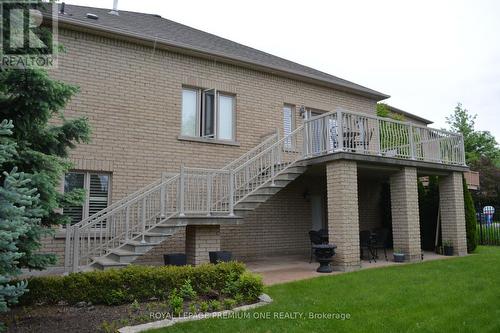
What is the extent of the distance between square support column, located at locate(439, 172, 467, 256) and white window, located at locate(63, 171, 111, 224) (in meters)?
10.9

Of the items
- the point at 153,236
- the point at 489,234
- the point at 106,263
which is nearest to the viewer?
the point at 106,263

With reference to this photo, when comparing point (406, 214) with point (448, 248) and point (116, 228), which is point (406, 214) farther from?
point (116, 228)

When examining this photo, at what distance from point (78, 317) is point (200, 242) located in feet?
14.4

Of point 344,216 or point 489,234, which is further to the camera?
point 489,234

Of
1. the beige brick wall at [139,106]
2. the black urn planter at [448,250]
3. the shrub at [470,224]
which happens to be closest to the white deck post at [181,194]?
the beige brick wall at [139,106]

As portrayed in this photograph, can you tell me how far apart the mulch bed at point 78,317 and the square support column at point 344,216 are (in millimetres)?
5343

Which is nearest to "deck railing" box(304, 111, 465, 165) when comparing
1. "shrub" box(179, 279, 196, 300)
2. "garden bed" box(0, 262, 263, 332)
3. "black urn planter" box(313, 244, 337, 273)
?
"black urn planter" box(313, 244, 337, 273)

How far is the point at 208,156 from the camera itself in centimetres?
1244

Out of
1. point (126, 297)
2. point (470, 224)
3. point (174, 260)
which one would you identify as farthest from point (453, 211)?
point (126, 297)

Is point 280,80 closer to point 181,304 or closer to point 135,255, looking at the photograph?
point 135,255

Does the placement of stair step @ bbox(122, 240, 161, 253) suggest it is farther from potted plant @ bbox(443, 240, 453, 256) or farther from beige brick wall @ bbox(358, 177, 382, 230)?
potted plant @ bbox(443, 240, 453, 256)

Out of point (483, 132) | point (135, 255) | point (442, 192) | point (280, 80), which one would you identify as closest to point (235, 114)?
point (280, 80)

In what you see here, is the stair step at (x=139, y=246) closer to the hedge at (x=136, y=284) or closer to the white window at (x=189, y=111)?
the hedge at (x=136, y=284)

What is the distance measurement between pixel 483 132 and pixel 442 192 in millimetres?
40728
